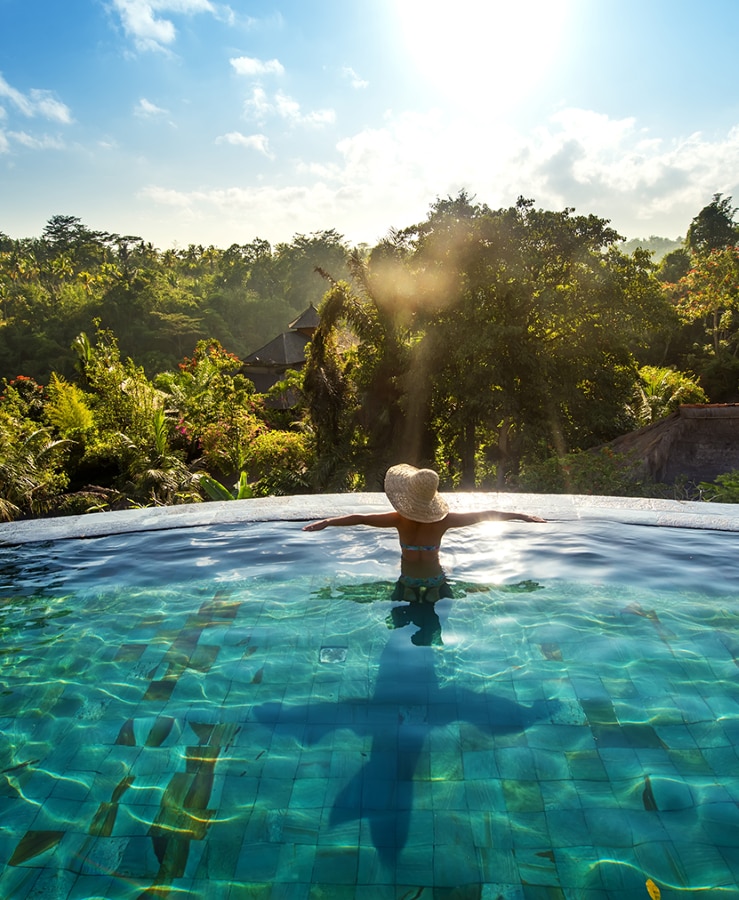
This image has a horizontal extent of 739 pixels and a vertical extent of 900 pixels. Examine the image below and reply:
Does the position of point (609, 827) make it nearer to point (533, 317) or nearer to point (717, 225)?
point (533, 317)

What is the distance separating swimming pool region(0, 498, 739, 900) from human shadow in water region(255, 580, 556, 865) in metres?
0.01

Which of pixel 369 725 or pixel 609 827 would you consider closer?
pixel 609 827

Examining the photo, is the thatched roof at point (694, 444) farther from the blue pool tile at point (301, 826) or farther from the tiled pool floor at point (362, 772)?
the blue pool tile at point (301, 826)

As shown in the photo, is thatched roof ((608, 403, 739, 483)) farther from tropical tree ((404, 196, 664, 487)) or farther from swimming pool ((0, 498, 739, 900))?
swimming pool ((0, 498, 739, 900))

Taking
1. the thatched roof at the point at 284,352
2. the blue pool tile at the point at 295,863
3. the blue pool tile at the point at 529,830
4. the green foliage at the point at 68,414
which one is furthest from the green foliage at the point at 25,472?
the thatched roof at the point at 284,352

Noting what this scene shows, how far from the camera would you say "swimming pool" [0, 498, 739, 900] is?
8.27ft

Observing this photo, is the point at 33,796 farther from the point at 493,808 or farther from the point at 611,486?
the point at 611,486

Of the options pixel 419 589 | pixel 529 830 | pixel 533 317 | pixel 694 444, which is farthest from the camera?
pixel 533 317

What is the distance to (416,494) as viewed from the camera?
3971 mm

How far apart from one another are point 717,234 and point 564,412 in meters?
A: 24.7

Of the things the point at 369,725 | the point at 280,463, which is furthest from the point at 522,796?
the point at 280,463

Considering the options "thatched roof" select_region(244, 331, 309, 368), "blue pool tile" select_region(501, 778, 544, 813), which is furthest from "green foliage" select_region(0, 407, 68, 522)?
"thatched roof" select_region(244, 331, 309, 368)

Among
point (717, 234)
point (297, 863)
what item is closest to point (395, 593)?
point (297, 863)

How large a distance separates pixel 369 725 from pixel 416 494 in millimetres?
1446
